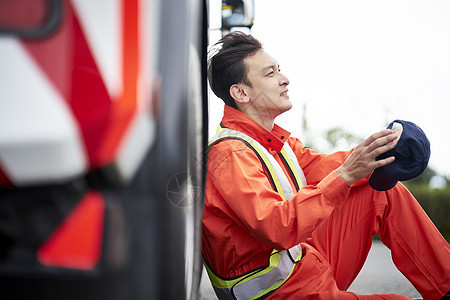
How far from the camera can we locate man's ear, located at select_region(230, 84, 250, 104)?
2314mm

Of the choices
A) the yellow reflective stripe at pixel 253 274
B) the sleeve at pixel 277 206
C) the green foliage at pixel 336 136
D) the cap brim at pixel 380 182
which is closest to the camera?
the sleeve at pixel 277 206

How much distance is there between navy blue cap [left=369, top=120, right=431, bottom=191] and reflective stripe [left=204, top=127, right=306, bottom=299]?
15.5 inches

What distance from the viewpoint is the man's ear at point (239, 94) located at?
231 centimetres

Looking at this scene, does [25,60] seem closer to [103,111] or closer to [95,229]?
[103,111]

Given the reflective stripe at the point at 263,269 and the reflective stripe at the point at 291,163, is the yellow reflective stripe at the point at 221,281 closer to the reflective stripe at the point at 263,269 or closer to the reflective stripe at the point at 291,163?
the reflective stripe at the point at 263,269

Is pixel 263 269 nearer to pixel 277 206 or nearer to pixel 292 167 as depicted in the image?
pixel 277 206

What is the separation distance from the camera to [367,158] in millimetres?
1669

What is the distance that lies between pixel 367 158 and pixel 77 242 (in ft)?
3.96

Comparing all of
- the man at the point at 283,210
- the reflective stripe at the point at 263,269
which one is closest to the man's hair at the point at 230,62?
the man at the point at 283,210

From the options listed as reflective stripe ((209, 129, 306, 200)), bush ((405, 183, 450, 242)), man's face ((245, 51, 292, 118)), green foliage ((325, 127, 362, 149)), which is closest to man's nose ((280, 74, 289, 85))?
man's face ((245, 51, 292, 118))

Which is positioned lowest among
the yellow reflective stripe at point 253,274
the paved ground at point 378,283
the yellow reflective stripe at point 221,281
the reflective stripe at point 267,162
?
the paved ground at point 378,283

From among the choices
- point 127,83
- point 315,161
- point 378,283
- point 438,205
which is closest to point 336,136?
point 438,205

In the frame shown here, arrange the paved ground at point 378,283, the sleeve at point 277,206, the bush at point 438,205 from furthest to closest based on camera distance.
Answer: the bush at point 438,205 < the paved ground at point 378,283 < the sleeve at point 277,206

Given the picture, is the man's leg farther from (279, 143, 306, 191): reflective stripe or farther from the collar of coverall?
the collar of coverall
